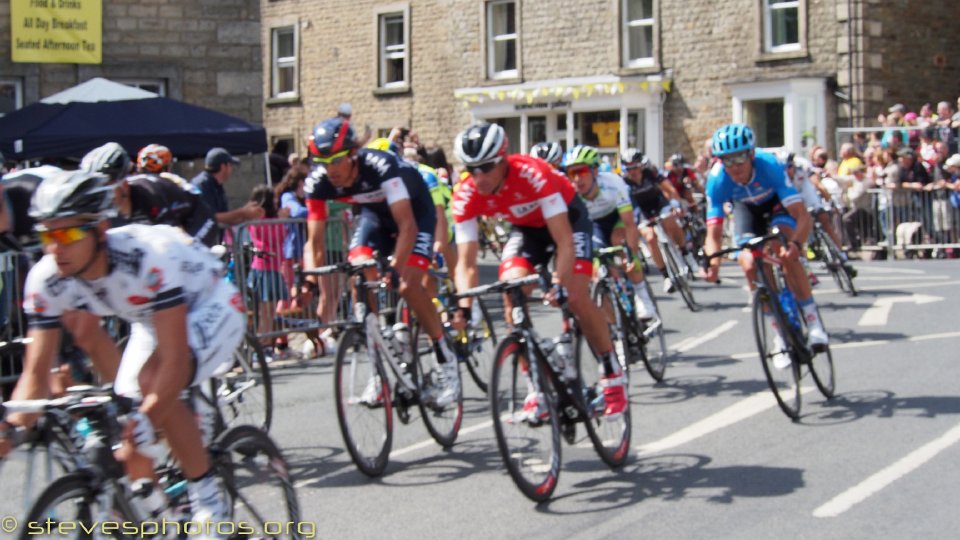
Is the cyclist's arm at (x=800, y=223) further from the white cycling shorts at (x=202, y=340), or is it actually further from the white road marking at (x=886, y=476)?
the white cycling shorts at (x=202, y=340)

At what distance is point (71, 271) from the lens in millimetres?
5035

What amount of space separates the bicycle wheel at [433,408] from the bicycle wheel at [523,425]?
1337 mm

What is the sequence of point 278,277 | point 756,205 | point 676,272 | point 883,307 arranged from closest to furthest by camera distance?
point 756,205
point 278,277
point 883,307
point 676,272

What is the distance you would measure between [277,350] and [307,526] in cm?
743

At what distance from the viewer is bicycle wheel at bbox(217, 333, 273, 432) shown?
28.2 feet

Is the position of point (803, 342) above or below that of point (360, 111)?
below

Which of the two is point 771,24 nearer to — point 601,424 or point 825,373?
point 825,373

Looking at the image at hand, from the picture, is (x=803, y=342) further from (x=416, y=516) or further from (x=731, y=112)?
(x=731, y=112)

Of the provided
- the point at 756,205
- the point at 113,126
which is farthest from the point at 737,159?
the point at 113,126

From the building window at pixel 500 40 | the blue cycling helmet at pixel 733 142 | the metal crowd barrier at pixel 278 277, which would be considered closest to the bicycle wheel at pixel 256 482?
the blue cycling helmet at pixel 733 142

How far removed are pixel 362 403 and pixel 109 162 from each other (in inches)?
79.6

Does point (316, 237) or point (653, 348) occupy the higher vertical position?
point (316, 237)

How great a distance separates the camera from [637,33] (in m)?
35.3

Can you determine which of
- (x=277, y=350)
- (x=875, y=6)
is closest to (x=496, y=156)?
(x=277, y=350)
